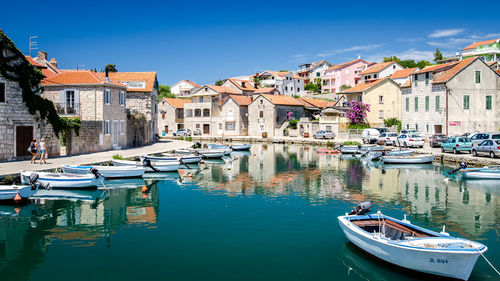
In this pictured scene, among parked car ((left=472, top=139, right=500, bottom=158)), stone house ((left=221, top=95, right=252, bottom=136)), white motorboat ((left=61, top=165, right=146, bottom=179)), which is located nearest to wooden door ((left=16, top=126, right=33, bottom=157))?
white motorboat ((left=61, top=165, right=146, bottom=179))

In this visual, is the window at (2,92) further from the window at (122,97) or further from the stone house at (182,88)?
the stone house at (182,88)

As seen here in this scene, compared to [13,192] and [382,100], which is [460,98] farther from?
[13,192]

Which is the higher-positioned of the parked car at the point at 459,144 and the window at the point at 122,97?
the window at the point at 122,97

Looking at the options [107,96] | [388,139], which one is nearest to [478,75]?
[388,139]

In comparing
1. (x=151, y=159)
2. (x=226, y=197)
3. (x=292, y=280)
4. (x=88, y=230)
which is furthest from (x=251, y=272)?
(x=151, y=159)

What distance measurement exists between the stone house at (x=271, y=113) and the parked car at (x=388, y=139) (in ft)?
85.1

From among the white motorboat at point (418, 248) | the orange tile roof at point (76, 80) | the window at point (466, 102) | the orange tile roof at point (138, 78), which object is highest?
the orange tile roof at point (138, 78)

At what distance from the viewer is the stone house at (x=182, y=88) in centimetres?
12003

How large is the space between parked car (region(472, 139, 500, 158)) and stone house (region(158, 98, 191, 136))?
62098 mm

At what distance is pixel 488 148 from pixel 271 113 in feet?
143

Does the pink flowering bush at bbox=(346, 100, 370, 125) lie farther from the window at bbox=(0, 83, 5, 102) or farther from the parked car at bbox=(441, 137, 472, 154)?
the window at bbox=(0, 83, 5, 102)

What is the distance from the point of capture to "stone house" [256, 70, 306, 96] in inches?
4301

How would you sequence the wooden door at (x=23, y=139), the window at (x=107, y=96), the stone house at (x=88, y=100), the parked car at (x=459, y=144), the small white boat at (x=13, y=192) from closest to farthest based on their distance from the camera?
the small white boat at (x=13, y=192) → the wooden door at (x=23, y=139) → the parked car at (x=459, y=144) → the stone house at (x=88, y=100) → the window at (x=107, y=96)

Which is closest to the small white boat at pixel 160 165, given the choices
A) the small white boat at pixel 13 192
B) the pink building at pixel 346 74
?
the small white boat at pixel 13 192
